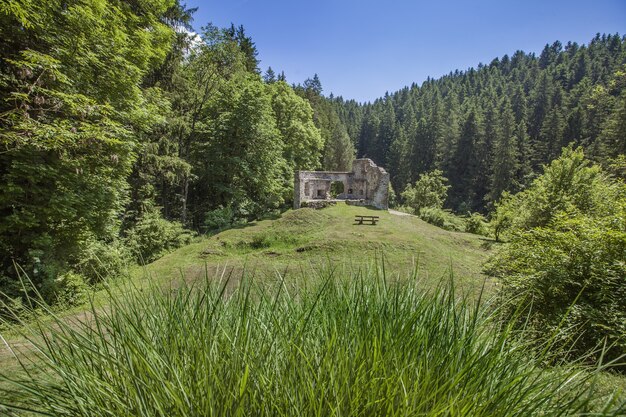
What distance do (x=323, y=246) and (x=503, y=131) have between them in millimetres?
50415

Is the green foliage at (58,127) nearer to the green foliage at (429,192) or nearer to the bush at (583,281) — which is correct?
the bush at (583,281)

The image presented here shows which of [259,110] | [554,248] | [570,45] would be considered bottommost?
[554,248]

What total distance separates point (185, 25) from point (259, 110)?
23.7ft

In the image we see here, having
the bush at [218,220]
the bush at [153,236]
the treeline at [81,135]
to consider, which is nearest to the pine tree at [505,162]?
the bush at [218,220]

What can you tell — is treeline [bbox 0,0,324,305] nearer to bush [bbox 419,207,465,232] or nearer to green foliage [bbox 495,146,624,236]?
green foliage [bbox 495,146,624,236]

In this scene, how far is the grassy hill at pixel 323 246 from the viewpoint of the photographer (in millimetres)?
12234

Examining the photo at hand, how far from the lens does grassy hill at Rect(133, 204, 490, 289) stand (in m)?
12.2

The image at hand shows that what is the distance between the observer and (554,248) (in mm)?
5531

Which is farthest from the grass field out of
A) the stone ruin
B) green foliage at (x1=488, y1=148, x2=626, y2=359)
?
the stone ruin

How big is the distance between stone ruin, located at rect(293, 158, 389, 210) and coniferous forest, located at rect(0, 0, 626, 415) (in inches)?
86.3

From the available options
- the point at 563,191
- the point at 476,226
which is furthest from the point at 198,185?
the point at 563,191

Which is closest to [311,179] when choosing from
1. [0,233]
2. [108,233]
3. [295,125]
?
[295,125]

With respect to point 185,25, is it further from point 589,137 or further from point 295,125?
point 589,137

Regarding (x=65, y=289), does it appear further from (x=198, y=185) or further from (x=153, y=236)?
(x=198, y=185)
